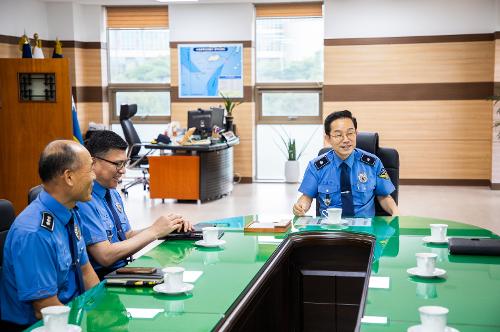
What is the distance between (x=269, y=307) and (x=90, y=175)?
104 centimetres

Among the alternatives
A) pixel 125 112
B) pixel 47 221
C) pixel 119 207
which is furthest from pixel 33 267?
pixel 125 112

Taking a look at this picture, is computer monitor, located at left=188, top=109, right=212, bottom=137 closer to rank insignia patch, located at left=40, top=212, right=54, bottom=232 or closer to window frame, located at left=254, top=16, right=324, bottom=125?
window frame, located at left=254, top=16, right=324, bottom=125

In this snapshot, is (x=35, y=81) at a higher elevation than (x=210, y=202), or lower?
higher

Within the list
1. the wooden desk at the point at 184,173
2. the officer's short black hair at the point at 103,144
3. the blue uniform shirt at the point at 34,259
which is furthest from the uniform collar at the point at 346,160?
the wooden desk at the point at 184,173

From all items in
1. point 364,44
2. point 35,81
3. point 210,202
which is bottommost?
point 210,202

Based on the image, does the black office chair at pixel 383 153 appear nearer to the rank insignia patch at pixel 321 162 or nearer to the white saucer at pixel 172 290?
the rank insignia patch at pixel 321 162

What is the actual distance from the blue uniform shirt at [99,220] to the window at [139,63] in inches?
347

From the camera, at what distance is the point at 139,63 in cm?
1243

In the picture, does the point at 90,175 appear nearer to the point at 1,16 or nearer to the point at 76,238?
the point at 76,238

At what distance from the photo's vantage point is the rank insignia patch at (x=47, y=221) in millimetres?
2607

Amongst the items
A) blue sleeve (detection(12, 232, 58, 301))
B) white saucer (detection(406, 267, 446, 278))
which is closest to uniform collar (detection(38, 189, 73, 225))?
blue sleeve (detection(12, 232, 58, 301))

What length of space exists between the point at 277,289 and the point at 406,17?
876 cm

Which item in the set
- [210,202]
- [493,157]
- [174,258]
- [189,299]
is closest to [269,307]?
[174,258]

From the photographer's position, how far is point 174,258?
3.12m
